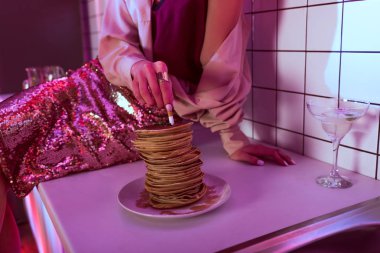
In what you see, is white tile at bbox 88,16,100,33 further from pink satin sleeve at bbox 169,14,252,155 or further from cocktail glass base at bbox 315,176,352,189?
cocktail glass base at bbox 315,176,352,189

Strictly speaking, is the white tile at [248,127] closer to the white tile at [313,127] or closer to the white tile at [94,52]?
the white tile at [313,127]

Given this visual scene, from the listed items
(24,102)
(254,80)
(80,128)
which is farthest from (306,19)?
(24,102)

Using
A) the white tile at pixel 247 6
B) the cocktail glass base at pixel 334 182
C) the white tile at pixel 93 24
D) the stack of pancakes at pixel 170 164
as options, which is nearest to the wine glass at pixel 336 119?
the cocktail glass base at pixel 334 182

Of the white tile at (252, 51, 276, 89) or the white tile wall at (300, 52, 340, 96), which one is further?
the white tile at (252, 51, 276, 89)

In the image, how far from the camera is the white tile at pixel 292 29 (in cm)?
106

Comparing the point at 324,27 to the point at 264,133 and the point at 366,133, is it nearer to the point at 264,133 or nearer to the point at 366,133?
the point at 366,133

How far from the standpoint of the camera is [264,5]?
118 cm

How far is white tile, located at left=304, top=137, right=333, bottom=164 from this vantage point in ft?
3.40

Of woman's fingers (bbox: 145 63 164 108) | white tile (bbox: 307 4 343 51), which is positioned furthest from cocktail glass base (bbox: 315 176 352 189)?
woman's fingers (bbox: 145 63 164 108)

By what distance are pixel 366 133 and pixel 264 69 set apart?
42 cm

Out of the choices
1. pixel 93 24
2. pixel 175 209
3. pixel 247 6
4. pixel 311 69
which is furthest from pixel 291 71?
pixel 93 24

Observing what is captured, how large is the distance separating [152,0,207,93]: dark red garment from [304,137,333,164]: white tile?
406 millimetres

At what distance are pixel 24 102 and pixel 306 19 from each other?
824 mm

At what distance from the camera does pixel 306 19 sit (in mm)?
1044
